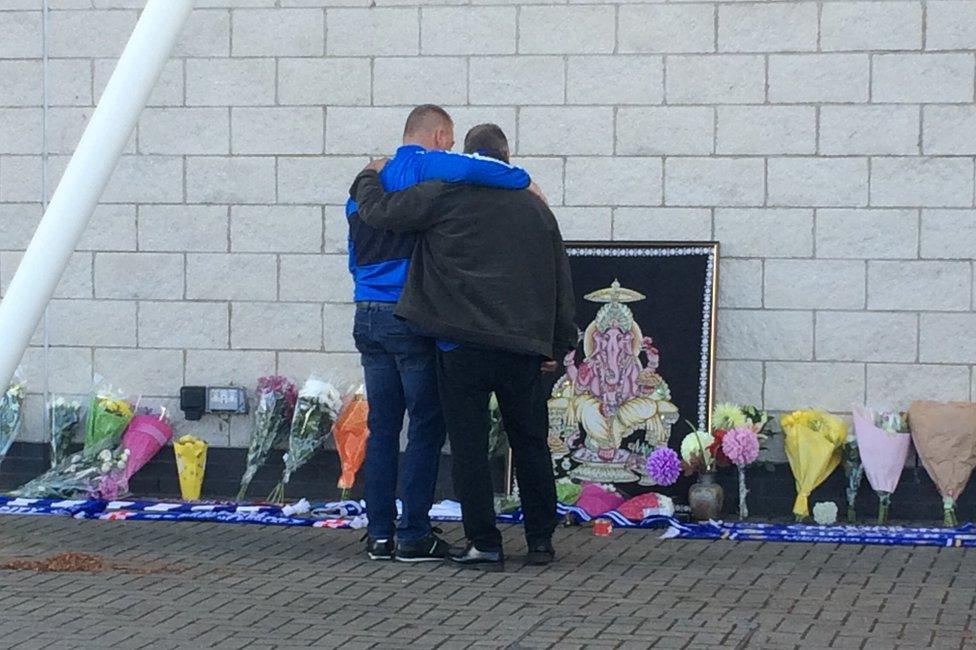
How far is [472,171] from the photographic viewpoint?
755cm

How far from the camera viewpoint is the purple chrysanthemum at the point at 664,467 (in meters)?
9.05

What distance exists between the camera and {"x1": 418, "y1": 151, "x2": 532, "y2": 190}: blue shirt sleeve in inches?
298

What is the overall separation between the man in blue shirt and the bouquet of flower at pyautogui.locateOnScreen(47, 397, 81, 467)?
2.53m

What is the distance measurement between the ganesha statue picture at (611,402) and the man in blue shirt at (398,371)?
1.51m

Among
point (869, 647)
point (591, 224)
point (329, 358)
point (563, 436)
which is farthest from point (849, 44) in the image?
point (869, 647)

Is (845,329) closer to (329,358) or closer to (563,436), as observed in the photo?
(563,436)

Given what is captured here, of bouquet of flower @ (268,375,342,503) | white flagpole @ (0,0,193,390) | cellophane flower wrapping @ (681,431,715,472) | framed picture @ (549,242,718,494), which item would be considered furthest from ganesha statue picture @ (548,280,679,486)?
white flagpole @ (0,0,193,390)

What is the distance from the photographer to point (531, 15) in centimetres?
939

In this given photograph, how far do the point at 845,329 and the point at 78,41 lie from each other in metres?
4.39

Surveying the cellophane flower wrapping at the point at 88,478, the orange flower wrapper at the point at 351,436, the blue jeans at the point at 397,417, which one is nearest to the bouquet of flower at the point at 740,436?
the blue jeans at the point at 397,417

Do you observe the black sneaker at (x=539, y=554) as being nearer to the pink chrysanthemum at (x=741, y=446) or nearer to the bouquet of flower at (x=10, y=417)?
the pink chrysanthemum at (x=741, y=446)

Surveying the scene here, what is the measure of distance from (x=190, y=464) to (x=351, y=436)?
907 millimetres

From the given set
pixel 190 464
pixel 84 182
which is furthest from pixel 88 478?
pixel 84 182

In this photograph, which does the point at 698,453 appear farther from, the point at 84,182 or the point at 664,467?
the point at 84,182
